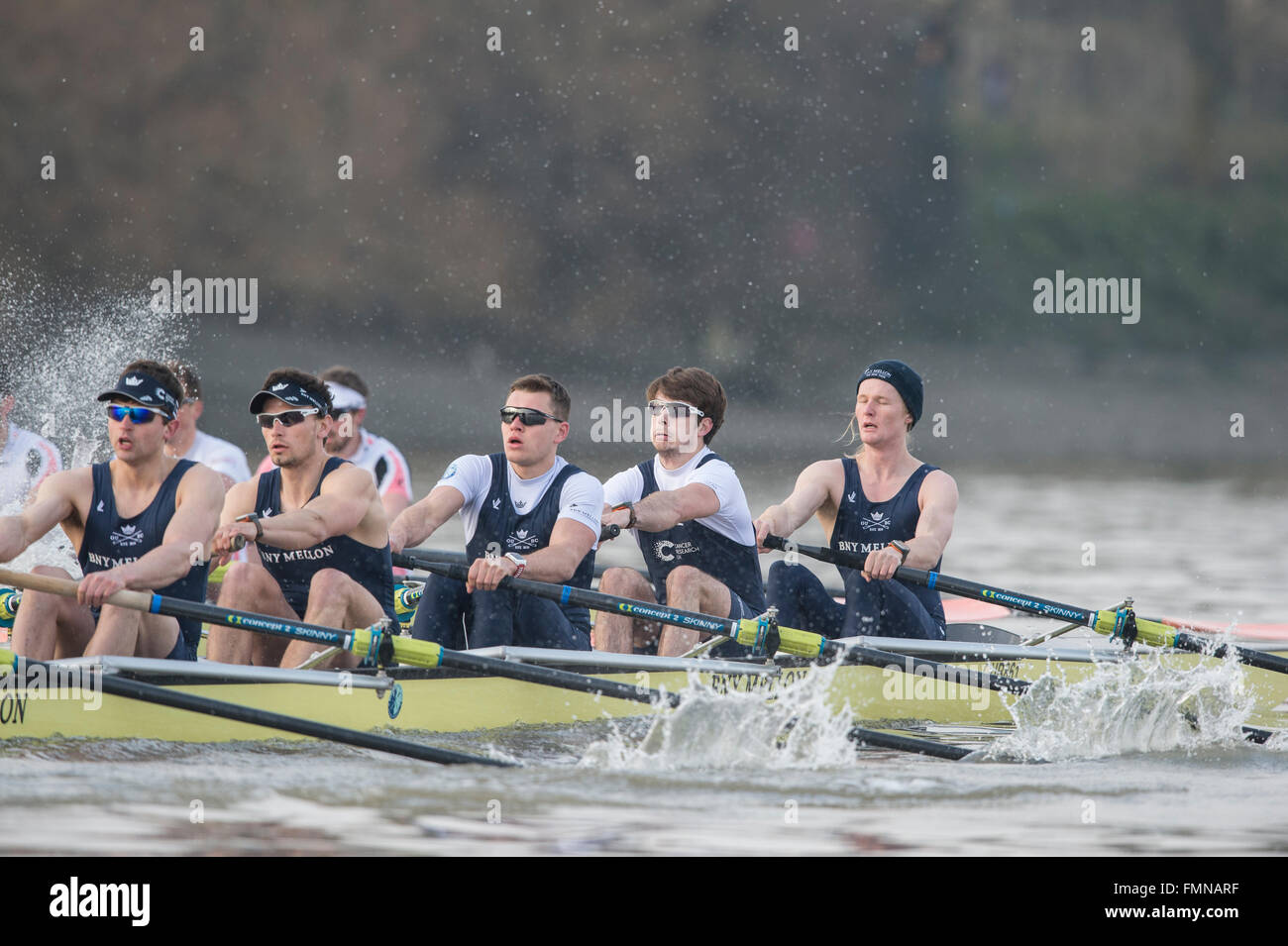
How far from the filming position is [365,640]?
19.6 feet

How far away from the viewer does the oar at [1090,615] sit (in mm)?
7348

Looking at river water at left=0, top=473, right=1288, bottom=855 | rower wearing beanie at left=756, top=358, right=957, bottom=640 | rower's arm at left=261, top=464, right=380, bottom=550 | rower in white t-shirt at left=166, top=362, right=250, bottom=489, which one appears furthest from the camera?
rower in white t-shirt at left=166, top=362, right=250, bottom=489

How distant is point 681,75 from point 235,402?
1371 centimetres

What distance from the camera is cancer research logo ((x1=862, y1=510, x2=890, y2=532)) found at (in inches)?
300

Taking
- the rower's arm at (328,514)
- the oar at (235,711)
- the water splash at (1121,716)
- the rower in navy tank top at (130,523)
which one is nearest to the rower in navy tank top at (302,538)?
the rower's arm at (328,514)

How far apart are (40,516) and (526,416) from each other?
1930 millimetres

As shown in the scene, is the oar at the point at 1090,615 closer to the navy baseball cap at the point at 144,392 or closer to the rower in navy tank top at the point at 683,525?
the rower in navy tank top at the point at 683,525

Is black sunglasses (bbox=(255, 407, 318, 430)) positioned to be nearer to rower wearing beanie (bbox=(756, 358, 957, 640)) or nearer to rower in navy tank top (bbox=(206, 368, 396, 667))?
rower in navy tank top (bbox=(206, 368, 396, 667))

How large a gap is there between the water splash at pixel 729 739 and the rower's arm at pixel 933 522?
4.25ft

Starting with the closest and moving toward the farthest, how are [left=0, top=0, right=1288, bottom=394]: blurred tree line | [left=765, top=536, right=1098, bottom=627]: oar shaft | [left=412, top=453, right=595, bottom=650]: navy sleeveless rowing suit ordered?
[left=412, top=453, right=595, bottom=650]: navy sleeveless rowing suit, [left=765, top=536, right=1098, bottom=627]: oar shaft, [left=0, top=0, right=1288, bottom=394]: blurred tree line

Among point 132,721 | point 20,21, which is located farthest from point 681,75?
point 132,721

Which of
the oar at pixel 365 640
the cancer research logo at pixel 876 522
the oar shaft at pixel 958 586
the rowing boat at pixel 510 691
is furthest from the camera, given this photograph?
the cancer research logo at pixel 876 522

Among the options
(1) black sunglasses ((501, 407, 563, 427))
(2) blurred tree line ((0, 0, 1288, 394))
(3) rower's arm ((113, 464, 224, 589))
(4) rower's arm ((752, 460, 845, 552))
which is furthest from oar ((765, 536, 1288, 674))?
(2) blurred tree line ((0, 0, 1288, 394))

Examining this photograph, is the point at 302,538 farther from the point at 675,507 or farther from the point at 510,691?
the point at 675,507
